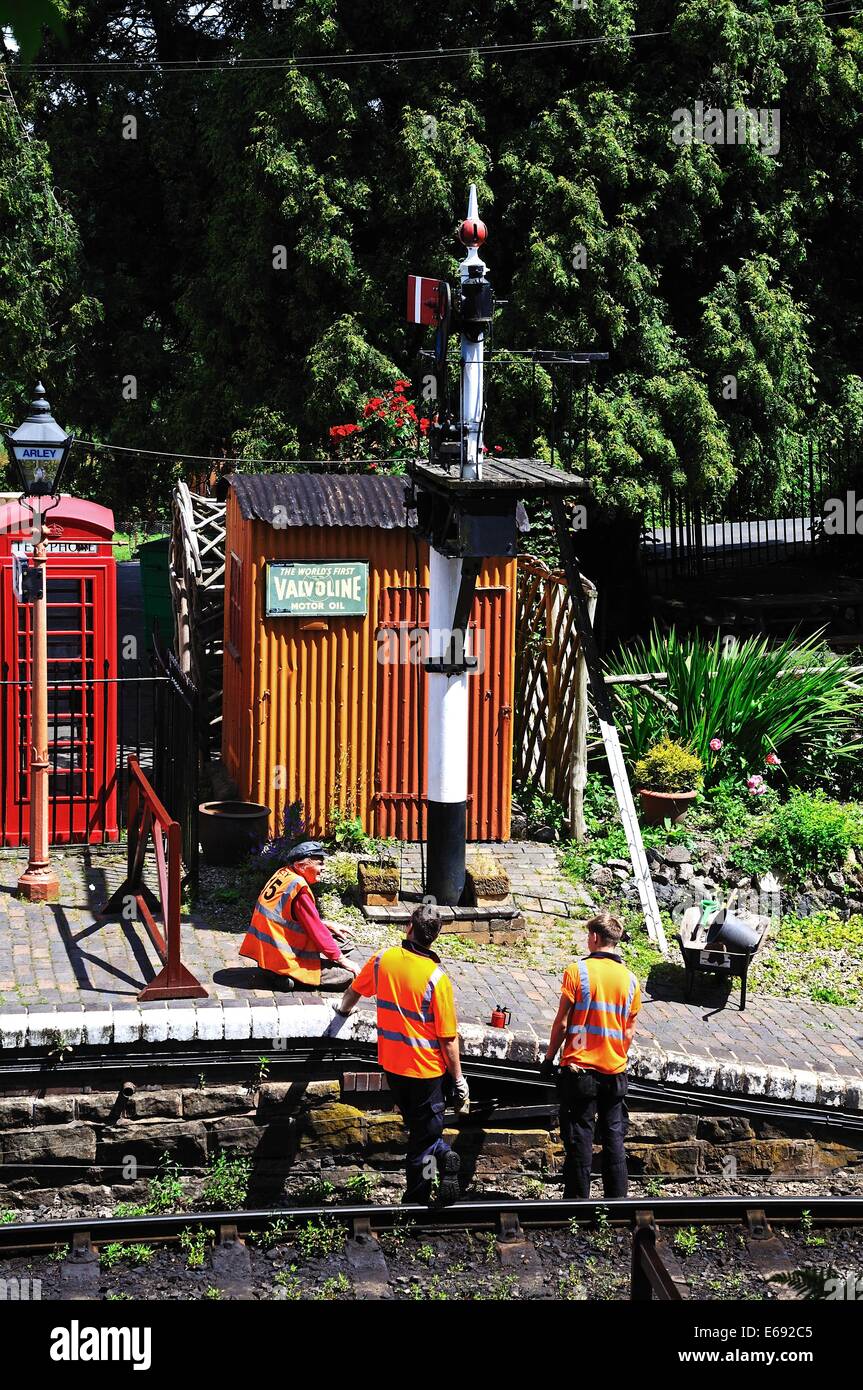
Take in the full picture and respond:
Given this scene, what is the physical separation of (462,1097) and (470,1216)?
1.91 ft

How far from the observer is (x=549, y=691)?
1311 cm

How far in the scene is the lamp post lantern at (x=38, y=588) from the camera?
10.5m

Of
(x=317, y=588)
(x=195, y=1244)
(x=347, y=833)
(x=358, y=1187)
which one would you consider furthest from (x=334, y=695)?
(x=195, y=1244)

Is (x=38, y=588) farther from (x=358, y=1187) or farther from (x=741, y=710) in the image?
(x=741, y=710)

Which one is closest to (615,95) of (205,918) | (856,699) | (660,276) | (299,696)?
(660,276)

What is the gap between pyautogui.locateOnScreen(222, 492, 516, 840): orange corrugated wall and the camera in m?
11.8

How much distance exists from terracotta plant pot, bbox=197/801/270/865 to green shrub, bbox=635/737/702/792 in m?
3.15

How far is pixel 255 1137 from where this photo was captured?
336 inches

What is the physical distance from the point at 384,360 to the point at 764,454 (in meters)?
4.36

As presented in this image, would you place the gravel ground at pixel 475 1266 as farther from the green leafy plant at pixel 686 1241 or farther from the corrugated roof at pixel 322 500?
the corrugated roof at pixel 322 500

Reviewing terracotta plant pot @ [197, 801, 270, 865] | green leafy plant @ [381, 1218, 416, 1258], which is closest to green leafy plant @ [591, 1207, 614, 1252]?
green leafy plant @ [381, 1218, 416, 1258]

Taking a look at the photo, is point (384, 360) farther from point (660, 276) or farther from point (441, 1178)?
point (441, 1178)

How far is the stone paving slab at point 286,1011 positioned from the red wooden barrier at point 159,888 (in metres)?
0.13
